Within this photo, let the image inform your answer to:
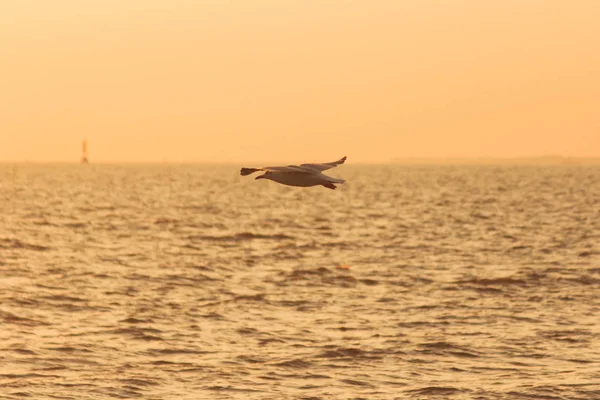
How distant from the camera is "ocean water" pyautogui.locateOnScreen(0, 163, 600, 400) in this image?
26922 millimetres

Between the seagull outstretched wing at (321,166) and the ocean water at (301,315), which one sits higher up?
the seagull outstretched wing at (321,166)

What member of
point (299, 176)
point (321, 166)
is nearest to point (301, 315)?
point (321, 166)

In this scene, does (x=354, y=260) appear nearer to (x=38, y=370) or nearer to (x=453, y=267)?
(x=453, y=267)

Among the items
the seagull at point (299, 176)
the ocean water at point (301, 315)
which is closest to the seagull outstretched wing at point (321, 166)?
the seagull at point (299, 176)

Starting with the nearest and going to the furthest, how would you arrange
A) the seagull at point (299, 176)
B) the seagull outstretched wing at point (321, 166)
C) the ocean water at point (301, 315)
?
1. the seagull at point (299, 176)
2. the seagull outstretched wing at point (321, 166)
3. the ocean water at point (301, 315)

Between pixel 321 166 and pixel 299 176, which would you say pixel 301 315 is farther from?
pixel 299 176

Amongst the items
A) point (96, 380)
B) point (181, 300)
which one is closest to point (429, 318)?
point (181, 300)

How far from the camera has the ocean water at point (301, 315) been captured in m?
26.9

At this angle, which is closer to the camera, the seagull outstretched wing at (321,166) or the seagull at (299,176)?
the seagull at (299,176)

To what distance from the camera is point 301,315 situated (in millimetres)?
36875

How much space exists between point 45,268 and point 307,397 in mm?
30029

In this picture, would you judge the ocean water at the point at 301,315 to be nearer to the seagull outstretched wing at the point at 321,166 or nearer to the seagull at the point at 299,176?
the seagull outstretched wing at the point at 321,166

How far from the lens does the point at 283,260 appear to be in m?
57.0

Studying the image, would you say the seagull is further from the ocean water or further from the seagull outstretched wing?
the ocean water
